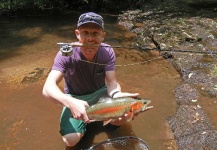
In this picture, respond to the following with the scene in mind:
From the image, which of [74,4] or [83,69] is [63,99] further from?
[74,4]

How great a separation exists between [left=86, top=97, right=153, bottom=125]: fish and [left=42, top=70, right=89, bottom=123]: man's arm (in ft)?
0.30

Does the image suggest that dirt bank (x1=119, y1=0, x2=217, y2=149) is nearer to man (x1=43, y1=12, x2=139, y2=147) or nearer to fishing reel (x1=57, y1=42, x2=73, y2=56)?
man (x1=43, y1=12, x2=139, y2=147)

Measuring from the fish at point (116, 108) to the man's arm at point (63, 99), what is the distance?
0.30 feet

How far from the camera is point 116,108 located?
111 inches

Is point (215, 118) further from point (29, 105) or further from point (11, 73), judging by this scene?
point (11, 73)

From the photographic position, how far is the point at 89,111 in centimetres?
285

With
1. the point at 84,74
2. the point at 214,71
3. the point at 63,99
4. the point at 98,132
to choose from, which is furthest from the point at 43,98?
the point at 214,71

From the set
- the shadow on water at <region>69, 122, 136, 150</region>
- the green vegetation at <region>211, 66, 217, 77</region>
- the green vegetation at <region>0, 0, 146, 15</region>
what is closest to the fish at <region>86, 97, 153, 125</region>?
the shadow on water at <region>69, 122, 136, 150</region>

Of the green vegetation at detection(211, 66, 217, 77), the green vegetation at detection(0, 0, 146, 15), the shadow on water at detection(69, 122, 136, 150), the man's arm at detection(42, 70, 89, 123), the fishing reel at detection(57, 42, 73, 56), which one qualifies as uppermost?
the fishing reel at detection(57, 42, 73, 56)

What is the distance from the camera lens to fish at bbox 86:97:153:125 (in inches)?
109

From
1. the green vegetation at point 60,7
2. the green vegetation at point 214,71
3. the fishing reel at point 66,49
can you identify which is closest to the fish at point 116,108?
the fishing reel at point 66,49

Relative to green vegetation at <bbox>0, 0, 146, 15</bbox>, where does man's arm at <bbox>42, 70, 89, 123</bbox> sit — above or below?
above

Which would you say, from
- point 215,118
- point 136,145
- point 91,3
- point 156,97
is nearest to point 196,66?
point 156,97

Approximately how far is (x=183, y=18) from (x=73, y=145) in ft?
23.2
